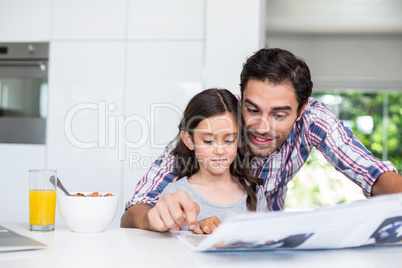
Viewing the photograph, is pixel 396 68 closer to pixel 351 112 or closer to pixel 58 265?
pixel 351 112

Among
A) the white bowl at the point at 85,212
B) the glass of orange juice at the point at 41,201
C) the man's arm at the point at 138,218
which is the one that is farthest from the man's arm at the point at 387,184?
the glass of orange juice at the point at 41,201

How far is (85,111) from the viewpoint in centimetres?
287

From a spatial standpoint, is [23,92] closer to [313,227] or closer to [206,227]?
[206,227]

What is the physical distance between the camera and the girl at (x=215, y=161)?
148 cm

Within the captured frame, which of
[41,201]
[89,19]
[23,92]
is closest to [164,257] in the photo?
[41,201]

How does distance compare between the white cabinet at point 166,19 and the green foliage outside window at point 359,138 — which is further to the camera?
the green foliage outside window at point 359,138

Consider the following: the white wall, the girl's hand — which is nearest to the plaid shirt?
the girl's hand

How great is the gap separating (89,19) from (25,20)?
42 centimetres

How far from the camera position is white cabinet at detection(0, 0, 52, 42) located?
2934 millimetres

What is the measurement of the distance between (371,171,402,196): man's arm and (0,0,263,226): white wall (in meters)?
1.40

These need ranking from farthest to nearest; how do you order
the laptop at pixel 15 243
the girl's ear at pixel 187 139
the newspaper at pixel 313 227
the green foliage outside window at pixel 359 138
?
the green foliage outside window at pixel 359 138 → the girl's ear at pixel 187 139 → the laptop at pixel 15 243 → the newspaper at pixel 313 227

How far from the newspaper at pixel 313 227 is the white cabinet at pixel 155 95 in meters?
2.01

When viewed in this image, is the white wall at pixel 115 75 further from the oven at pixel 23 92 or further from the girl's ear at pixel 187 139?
the girl's ear at pixel 187 139

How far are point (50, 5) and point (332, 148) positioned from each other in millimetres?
2112
